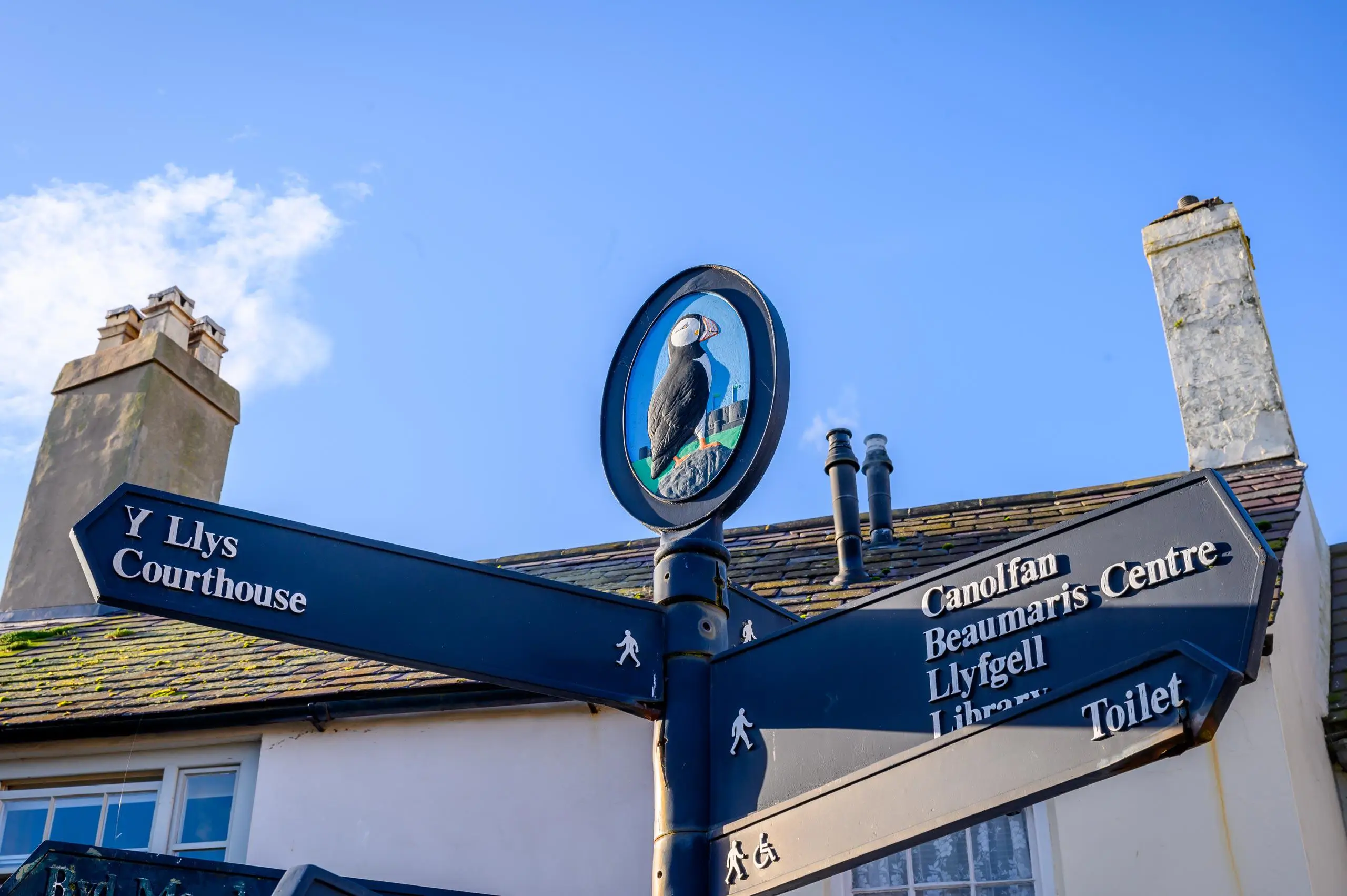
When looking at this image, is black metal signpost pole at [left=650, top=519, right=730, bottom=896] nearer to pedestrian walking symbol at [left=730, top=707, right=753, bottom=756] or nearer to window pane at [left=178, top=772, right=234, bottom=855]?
pedestrian walking symbol at [left=730, top=707, right=753, bottom=756]

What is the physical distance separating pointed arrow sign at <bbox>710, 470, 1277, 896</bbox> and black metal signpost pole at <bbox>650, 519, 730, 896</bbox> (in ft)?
0.15

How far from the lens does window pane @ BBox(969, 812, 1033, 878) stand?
594 centimetres

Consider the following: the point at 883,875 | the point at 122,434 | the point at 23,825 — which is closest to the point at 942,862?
the point at 883,875

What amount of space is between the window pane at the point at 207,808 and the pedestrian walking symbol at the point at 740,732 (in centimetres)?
504

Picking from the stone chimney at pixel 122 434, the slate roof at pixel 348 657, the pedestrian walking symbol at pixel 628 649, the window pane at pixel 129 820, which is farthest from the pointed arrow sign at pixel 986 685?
the stone chimney at pixel 122 434

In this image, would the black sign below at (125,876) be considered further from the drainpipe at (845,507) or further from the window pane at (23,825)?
the drainpipe at (845,507)

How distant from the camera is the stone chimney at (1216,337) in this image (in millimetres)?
8758

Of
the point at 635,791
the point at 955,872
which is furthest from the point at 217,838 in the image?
the point at 955,872

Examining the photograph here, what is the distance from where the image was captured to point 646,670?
10.5 feet

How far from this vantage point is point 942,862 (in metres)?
6.10

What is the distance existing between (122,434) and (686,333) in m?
9.53

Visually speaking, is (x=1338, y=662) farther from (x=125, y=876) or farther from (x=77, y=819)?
(x=77, y=819)

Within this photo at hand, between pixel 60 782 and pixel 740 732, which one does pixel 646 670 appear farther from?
pixel 60 782

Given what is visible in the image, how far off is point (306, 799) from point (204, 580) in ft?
14.7
